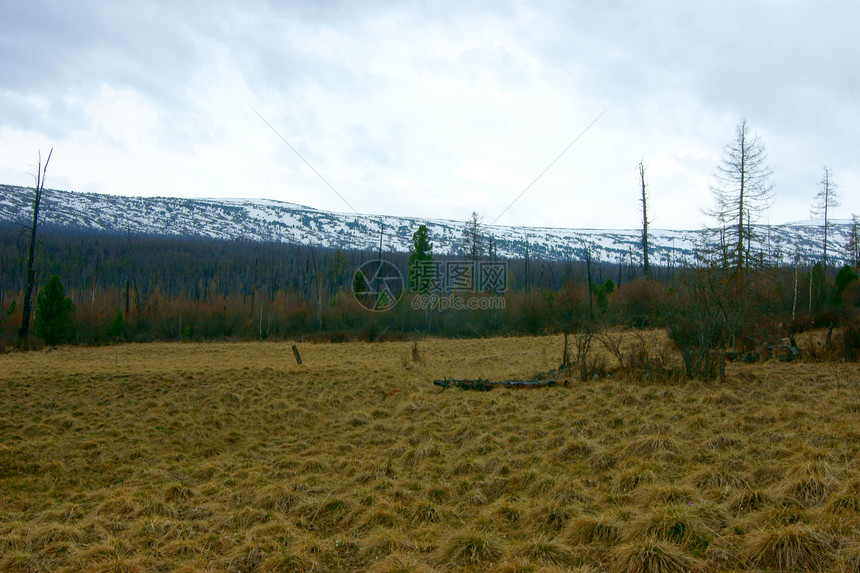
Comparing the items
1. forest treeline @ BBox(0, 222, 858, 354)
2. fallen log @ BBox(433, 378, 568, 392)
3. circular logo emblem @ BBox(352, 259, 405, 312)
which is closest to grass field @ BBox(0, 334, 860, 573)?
fallen log @ BBox(433, 378, 568, 392)

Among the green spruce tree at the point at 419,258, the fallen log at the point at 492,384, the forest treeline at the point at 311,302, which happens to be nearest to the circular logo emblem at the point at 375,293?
the forest treeline at the point at 311,302

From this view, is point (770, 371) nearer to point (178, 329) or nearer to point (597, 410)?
point (597, 410)

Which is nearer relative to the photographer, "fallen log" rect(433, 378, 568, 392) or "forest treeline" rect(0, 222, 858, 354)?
"fallen log" rect(433, 378, 568, 392)

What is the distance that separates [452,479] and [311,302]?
178 ft

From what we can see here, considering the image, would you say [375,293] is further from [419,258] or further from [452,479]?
[452,479]

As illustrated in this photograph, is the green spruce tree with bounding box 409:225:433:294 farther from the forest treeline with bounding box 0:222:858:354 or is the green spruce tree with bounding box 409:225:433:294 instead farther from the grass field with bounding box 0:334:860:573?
the grass field with bounding box 0:334:860:573

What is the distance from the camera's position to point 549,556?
4.04 m

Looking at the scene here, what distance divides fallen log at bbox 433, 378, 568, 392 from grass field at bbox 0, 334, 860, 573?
1.61 feet

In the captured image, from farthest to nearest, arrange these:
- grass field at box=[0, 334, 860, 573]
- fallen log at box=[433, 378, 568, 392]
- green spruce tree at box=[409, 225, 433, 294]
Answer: green spruce tree at box=[409, 225, 433, 294] < fallen log at box=[433, 378, 568, 392] < grass field at box=[0, 334, 860, 573]

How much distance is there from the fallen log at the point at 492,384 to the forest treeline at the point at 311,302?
2.77 m

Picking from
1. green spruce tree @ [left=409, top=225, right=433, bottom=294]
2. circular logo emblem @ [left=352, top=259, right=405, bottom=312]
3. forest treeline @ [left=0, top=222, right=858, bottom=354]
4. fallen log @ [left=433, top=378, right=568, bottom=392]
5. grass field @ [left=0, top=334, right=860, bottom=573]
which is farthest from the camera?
green spruce tree @ [left=409, top=225, right=433, bottom=294]

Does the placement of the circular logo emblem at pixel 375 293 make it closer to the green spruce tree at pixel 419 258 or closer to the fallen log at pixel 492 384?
the green spruce tree at pixel 419 258

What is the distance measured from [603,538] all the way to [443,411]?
655 centimetres

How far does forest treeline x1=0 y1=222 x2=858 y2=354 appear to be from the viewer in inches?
800
